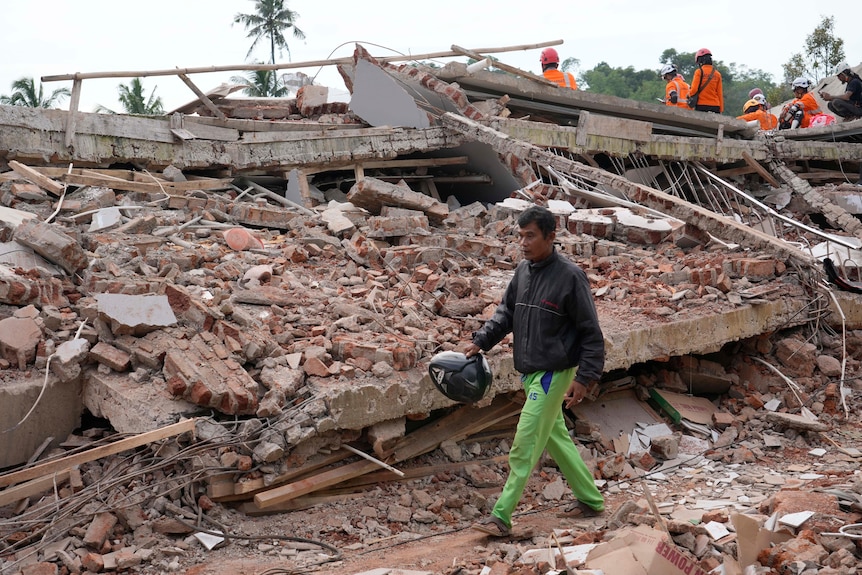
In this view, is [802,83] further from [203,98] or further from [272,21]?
[272,21]

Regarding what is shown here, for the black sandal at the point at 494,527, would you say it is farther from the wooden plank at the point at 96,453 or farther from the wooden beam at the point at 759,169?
the wooden beam at the point at 759,169

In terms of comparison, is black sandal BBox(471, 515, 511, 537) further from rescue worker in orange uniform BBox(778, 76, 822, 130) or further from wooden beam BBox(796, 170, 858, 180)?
rescue worker in orange uniform BBox(778, 76, 822, 130)

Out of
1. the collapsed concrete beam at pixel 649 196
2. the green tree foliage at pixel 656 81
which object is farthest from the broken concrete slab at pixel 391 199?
the green tree foliage at pixel 656 81

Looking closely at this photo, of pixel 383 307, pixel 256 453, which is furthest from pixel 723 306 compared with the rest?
pixel 256 453

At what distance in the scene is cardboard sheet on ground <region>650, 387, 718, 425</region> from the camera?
22.3 ft

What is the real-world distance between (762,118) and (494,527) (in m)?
13.2

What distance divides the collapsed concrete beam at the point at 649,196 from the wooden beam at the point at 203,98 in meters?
2.85

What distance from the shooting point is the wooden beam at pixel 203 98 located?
9594 mm

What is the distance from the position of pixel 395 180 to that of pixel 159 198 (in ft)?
11.1

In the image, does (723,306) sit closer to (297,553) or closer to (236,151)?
(297,553)

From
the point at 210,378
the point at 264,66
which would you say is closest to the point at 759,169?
the point at 264,66

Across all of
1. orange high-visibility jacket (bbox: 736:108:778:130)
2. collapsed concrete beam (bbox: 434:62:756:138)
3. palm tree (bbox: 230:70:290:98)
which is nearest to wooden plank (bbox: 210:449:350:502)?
collapsed concrete beam (bbox: 434:62:756:138)

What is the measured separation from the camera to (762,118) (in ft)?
50.2

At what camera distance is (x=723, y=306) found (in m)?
7.20
